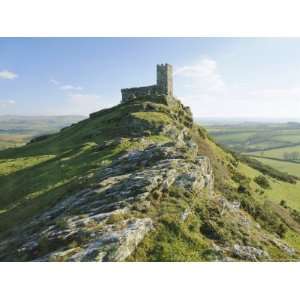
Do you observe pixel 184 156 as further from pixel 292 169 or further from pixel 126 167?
pixel 292 169

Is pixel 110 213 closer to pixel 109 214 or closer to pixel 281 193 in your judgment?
pixel 109 214

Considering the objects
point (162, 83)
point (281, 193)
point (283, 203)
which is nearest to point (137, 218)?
point (283, 203)

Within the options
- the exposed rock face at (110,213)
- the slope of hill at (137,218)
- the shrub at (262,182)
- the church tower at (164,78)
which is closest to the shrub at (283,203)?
the shrub at (262,182)

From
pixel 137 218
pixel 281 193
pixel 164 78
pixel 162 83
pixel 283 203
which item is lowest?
pixel 281 193

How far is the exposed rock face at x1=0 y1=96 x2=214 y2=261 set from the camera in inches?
707

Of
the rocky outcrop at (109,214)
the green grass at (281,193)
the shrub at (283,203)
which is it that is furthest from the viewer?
the green grass at (281,193)

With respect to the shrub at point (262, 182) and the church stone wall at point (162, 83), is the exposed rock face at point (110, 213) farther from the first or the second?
the church stone wall at point (162, 83)

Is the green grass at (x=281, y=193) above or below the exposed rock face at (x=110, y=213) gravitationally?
below

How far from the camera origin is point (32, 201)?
34719 mm

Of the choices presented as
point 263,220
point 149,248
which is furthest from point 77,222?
point 263,220

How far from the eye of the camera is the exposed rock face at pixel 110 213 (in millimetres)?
17967

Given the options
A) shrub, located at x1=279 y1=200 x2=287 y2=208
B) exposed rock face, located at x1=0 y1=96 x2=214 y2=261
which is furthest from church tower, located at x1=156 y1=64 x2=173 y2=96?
exposed rock face, located at x1=0 y1=96 x2=214 y2=261

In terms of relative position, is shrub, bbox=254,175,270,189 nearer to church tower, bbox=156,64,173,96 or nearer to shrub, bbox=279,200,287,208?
shrub, bbox=279,200,287,208

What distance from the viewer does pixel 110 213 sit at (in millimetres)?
21172
